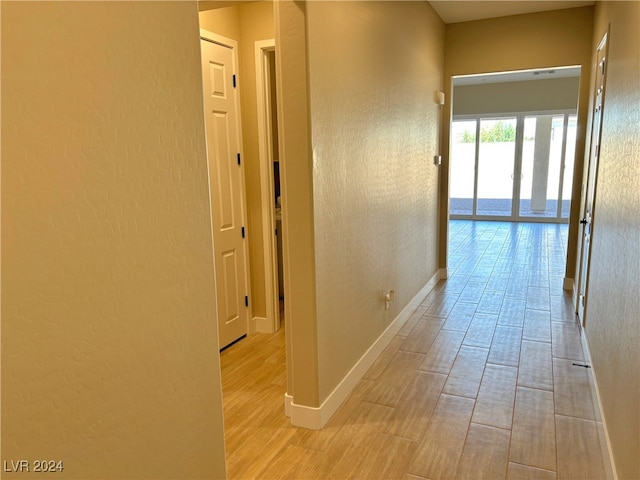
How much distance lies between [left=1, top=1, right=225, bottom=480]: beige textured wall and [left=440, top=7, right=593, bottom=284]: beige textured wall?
4584mm

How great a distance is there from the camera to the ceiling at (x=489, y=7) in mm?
4488

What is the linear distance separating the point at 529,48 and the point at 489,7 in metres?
0.68

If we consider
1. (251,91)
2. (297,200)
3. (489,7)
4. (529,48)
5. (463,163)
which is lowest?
(297,200)

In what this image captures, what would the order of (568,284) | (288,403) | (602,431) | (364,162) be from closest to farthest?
(602,431), (288,403), (364,162), (568,284)

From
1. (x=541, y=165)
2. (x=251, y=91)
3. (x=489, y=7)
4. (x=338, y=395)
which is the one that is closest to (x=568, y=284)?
(x=489, y=7)

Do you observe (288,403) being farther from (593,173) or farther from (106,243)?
(593,173)

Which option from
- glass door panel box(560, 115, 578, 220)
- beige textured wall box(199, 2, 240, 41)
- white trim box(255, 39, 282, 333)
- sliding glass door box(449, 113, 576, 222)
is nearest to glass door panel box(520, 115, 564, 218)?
sliding glass door box(449, 113, 576, 222)

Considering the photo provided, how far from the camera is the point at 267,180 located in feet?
12.4

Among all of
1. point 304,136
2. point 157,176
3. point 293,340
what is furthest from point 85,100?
point 293,340

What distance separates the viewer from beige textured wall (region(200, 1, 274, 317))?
350 centimetres

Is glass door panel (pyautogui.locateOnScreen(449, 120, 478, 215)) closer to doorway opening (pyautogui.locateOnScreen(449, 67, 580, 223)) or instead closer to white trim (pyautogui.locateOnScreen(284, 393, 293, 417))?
doorway opening (pyautogui.locateOnScreen(449, 67, 580, 223))

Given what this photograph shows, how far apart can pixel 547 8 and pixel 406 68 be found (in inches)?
82.4

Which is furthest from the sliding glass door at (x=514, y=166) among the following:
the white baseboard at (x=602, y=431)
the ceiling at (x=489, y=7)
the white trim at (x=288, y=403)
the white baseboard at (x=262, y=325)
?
the white trim at (x=288, y=403)

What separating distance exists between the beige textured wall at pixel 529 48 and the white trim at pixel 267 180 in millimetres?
2500
